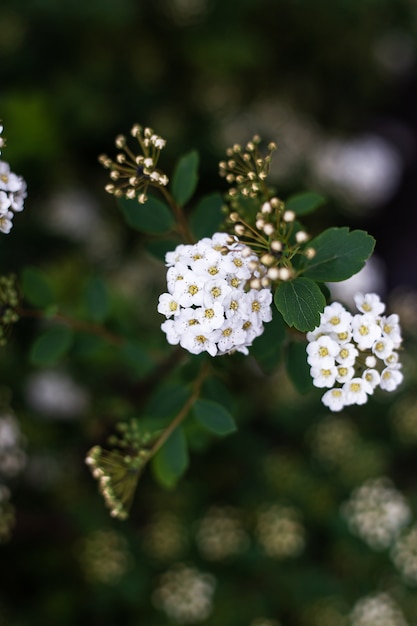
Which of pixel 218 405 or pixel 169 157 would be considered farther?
pixel 169 157

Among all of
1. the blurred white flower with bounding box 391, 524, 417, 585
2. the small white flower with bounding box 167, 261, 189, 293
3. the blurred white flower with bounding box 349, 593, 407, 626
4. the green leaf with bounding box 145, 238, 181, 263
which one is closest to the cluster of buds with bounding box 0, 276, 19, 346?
the green leaf with bounding box 145, 238, 181, 263

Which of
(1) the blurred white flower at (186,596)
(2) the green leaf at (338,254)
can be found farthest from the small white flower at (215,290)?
(1) the blurred white flower at (186,596)

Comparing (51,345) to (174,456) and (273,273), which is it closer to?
(174,456)

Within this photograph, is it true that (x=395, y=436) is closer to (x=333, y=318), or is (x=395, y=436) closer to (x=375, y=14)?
(x=333, y=318)

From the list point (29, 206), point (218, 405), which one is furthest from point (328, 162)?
point (218, 405)

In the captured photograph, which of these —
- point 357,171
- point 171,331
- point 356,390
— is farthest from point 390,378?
point 357,171

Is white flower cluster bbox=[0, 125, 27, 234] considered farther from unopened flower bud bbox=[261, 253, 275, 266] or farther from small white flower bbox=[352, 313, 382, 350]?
small white flower bbox=[352, 313, 382, 350]
